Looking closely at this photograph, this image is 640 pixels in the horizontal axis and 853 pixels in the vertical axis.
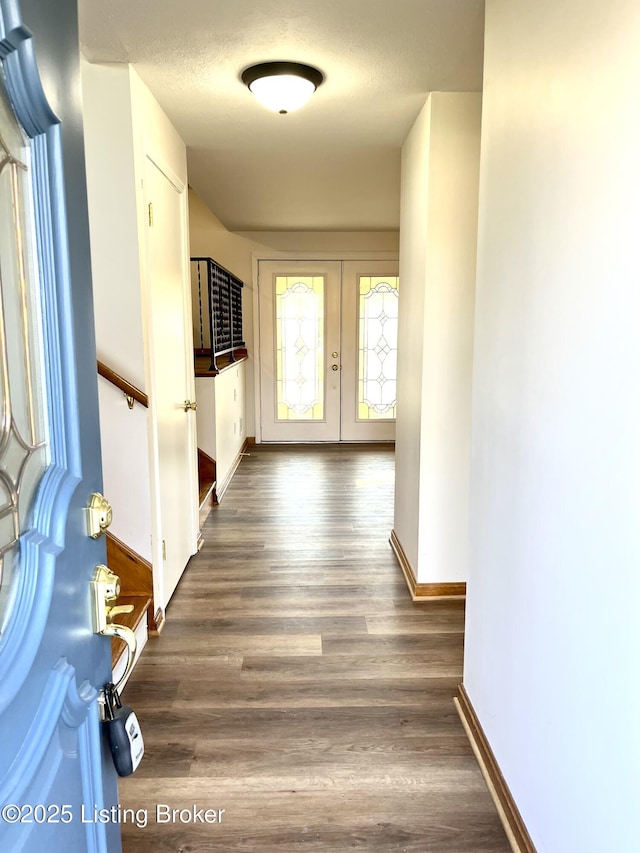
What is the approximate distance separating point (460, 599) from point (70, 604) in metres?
2.42

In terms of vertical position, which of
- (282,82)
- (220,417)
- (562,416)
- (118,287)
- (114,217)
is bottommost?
(220,417)

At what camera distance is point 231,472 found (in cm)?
525

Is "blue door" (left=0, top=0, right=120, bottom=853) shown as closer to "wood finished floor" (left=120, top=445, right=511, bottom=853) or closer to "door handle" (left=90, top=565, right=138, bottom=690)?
"door handle" (left=90, top=565, right=138, bottom=690)

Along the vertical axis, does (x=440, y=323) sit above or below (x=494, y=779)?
above

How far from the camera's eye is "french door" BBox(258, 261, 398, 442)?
6.46m

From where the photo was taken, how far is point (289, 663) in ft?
7.72

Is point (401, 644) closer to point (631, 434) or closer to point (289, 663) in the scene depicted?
point (289, 663)

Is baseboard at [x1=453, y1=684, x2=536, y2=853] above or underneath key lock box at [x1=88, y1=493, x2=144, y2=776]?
underneath

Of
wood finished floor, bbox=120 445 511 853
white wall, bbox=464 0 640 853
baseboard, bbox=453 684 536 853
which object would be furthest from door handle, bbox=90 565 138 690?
baseboard, bbox=453 684 536 853

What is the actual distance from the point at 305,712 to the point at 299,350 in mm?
4918

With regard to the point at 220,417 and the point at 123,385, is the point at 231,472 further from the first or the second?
the point at 123,385

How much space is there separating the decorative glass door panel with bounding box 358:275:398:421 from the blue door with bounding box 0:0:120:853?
5799 mm

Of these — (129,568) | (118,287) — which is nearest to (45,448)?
(118,287)

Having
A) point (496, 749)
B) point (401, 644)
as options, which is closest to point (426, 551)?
point (401, 644)
